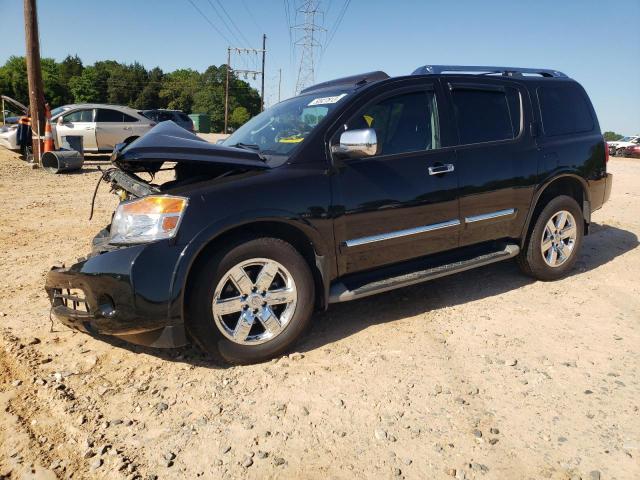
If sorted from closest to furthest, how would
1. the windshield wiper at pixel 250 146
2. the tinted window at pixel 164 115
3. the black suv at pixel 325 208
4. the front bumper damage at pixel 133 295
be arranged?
the front bumper damage at pixel 133 295 < the black suv at pixel 325 208 < the windshield wiper at pixel 250 146 < the tinted window at pixel 164 115

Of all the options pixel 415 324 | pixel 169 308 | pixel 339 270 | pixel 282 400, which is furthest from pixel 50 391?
pixel 415 324

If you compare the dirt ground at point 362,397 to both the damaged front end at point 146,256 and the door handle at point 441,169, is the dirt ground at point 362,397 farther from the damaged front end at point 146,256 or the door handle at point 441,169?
the door handle at point 441,169

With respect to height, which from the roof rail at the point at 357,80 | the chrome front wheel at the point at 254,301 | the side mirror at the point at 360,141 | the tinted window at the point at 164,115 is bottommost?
the chrome front wheel at the point at 254,301

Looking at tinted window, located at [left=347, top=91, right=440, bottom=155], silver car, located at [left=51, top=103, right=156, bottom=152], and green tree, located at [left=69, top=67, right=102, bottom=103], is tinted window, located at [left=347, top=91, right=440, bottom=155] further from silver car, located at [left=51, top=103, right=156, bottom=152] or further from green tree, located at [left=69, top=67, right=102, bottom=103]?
green tree, located at [left=69, top=67, right=102, bottom=103]

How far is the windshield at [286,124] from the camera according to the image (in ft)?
11.8

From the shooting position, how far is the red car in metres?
28.6

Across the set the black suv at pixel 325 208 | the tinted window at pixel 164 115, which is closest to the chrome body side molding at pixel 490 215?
the black suv at pixel 325 208

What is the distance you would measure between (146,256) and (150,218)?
240mm

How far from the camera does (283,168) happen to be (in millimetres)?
3254

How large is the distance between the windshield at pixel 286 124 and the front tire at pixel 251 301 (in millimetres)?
788

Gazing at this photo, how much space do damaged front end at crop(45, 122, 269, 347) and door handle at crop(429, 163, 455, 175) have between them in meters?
1.32

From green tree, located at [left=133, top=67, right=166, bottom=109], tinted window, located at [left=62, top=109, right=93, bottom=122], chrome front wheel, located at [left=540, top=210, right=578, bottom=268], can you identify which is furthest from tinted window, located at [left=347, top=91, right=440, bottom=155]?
green tree, located at [left=133, top=67, right=166, bottom=109]

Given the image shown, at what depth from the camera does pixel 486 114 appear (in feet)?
14.0

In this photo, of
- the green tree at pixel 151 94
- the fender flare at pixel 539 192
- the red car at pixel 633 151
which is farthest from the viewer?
the green tree at pixel 151 94
